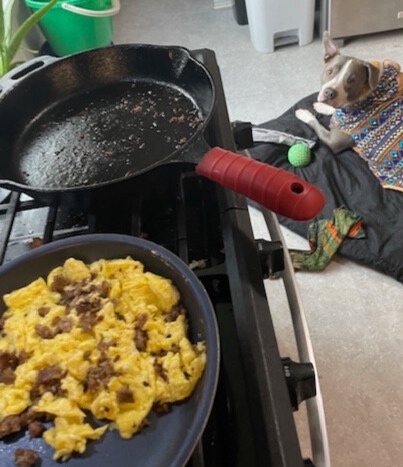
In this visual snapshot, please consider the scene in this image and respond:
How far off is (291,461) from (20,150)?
1.89 feet

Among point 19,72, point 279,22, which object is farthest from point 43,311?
point 279,22

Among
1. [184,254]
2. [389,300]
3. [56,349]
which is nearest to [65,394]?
[56,349]

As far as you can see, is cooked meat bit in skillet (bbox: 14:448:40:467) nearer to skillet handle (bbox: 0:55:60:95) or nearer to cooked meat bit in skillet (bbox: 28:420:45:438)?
cooked meat bit in skillet (bbox: 28:420:45:438)

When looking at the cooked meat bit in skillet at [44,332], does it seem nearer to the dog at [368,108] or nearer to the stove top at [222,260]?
the stove top at [222,260]

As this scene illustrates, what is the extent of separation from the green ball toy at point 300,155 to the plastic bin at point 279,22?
0.72 m

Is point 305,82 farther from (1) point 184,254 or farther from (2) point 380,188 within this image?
(1) point 184,254

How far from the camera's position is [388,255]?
135 cm

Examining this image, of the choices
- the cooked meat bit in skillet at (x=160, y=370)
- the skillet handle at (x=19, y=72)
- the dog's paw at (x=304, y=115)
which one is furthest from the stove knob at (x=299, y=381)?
the dog's paw at (x=304, y=115)

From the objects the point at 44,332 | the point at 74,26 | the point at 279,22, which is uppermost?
the point at 44,332

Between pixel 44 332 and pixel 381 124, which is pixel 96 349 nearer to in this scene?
pixel 44 332

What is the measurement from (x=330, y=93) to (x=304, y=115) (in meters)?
0.20

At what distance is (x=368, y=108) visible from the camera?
158cm

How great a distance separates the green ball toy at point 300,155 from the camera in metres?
1.61

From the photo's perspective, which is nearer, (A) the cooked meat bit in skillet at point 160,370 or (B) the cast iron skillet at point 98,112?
(A) the cooked meat bit in skillet at point 160,370
